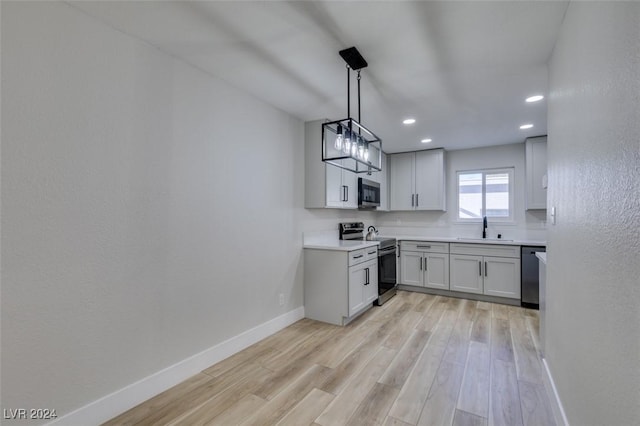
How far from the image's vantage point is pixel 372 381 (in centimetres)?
225

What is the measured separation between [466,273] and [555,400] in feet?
9.05

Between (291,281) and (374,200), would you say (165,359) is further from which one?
(374,200)

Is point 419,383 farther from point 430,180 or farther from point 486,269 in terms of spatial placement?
point 430,180

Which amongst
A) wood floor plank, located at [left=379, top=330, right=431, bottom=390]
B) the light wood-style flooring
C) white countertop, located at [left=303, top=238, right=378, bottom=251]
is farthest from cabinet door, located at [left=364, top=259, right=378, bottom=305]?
wood floor plank, located at [left=379, top=330, right=431, bottom=390]

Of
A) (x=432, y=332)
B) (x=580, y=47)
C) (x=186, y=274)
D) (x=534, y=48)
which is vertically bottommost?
(x=432, y=332)

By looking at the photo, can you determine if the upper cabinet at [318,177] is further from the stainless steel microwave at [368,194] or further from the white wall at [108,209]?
the white wall at [108,209]

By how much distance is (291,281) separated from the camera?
347cm

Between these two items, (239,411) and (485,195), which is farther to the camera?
(485,195)

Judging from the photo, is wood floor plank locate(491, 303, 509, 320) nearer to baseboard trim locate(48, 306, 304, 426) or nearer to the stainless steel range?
the stainless steel range

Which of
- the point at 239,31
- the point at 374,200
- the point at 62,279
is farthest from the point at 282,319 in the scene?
the point at 239,31

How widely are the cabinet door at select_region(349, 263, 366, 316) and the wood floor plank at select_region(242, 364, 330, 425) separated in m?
1.06

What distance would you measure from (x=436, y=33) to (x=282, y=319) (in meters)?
3.04

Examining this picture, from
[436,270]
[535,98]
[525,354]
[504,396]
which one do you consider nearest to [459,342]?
[525,354]

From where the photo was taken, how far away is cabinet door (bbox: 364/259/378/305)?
3785 millimetres
